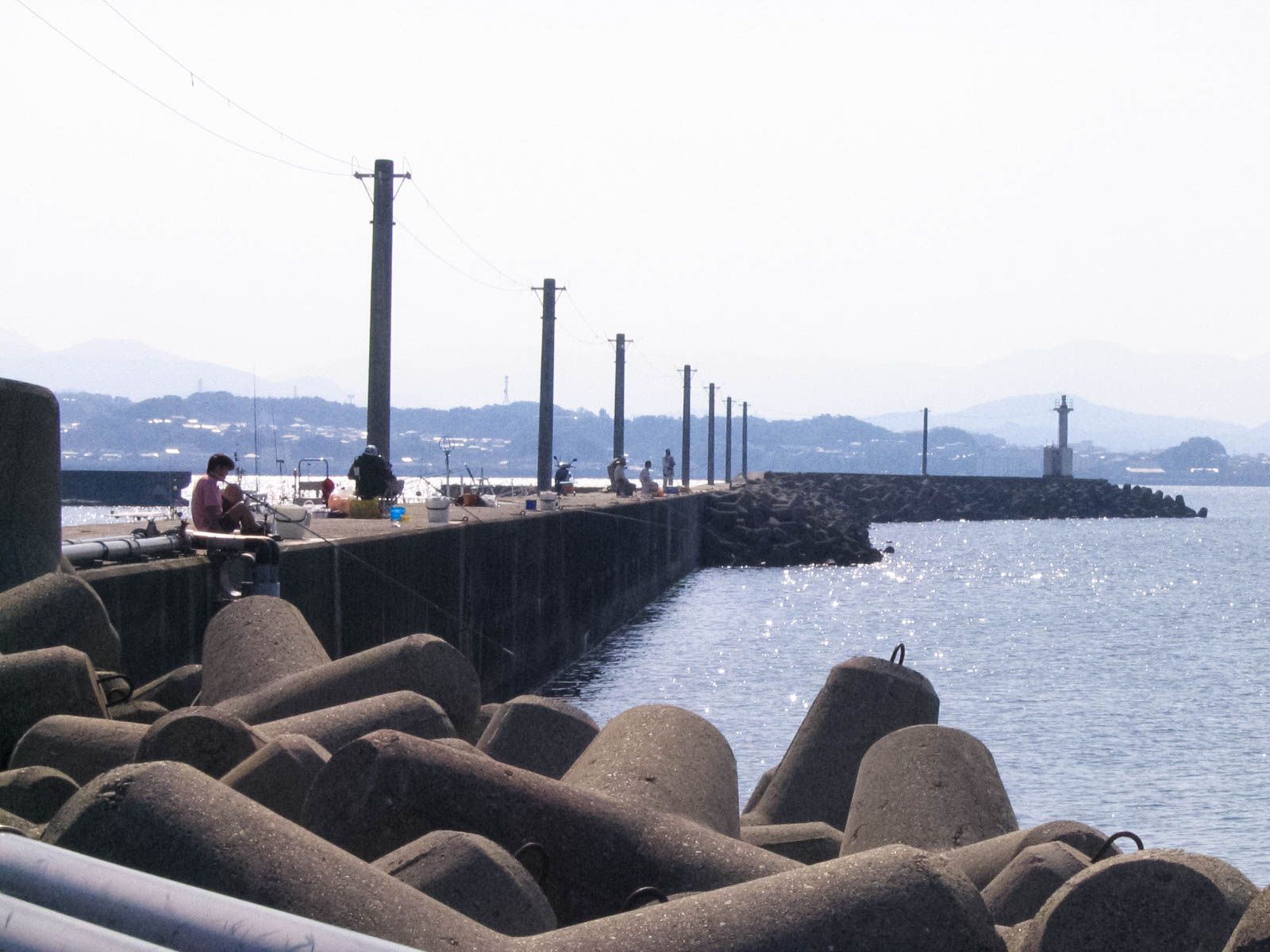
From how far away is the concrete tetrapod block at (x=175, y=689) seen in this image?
8.52 metres

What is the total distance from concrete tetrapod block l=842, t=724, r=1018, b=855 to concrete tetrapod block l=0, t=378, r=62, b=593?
4840 mm

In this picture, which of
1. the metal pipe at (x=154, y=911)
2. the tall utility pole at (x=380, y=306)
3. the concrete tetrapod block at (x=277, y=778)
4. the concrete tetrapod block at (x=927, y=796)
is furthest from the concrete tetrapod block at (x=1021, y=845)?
the tall utility pole at (x=380, y=306)

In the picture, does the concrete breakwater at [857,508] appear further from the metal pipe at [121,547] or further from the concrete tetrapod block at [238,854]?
the concrete tetrapod block at [238,854]

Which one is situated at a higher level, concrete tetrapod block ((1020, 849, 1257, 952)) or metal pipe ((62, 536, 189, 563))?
metal pipe ((62, 536, 189, 563))

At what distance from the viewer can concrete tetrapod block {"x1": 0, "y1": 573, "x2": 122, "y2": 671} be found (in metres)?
7.41

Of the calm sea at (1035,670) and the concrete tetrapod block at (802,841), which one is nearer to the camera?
the concrete tetrapod block at (802,841)

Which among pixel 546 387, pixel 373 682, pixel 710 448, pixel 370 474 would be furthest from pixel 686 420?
pixel 373 682

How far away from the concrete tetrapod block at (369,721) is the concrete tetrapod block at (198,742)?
88 centimetres

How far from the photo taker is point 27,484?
8.25m

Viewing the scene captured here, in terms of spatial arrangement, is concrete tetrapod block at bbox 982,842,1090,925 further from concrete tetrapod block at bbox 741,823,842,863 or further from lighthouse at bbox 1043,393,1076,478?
lighthouse at bbox 1043,393,1076,478

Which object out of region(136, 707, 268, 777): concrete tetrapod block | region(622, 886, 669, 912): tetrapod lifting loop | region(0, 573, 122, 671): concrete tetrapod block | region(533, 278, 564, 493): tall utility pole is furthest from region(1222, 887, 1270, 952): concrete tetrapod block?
region(533, 278, 564, 493): tall utility pole

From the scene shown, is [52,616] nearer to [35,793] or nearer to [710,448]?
[35,793]

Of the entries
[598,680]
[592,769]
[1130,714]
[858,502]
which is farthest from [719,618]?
[858,502]

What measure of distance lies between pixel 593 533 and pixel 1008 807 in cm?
2173
